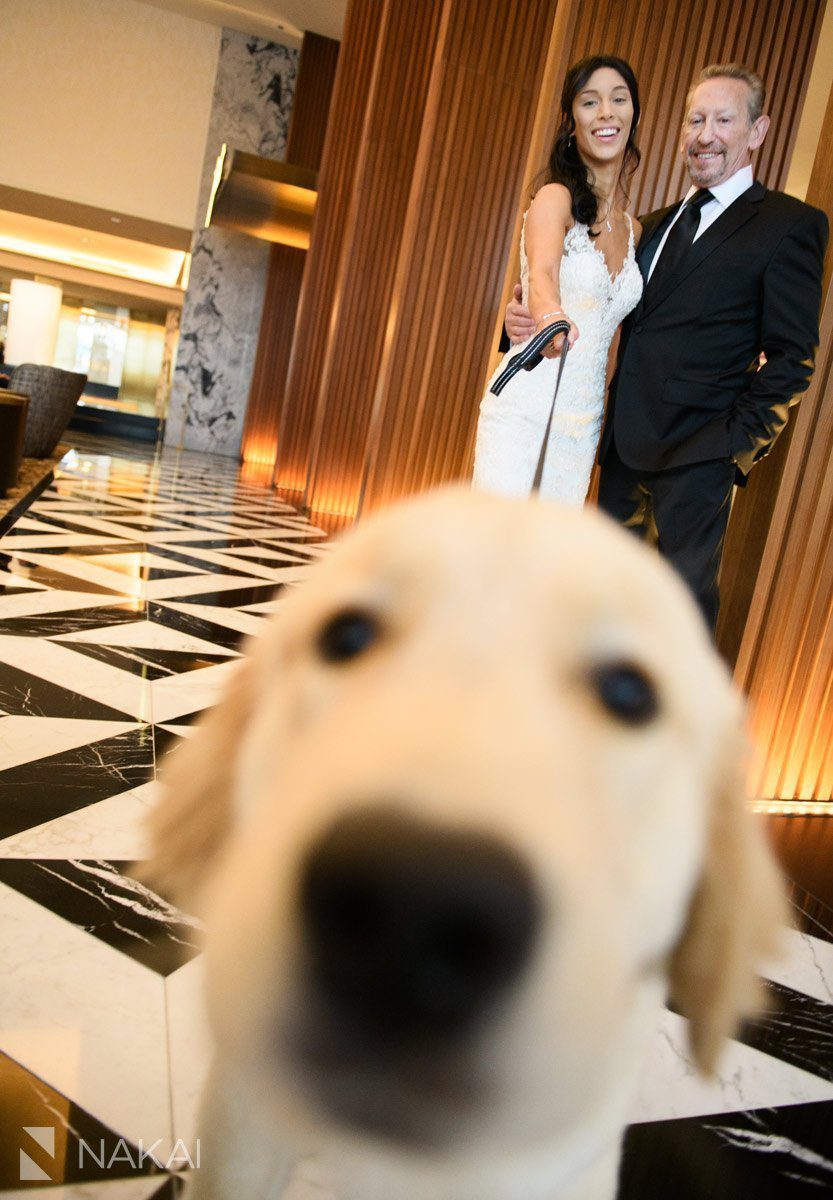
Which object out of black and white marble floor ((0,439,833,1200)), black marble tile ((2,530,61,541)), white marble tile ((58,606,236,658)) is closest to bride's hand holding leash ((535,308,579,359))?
black and white marble floor ((0,439,833,1200))

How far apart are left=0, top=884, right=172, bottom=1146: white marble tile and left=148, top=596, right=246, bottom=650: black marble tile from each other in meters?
1.67

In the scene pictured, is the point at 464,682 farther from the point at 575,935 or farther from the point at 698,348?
the point at 698,348

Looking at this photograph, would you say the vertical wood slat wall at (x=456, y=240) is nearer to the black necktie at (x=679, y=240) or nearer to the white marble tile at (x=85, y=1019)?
the black necktie at (x=679, y=240)

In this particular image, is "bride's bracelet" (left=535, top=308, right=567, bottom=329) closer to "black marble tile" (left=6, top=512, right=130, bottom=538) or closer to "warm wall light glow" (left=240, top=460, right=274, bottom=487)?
"black marble tile" (left=6, top=512, right=130, bottom=538)

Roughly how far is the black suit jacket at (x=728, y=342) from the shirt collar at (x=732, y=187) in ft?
0.10

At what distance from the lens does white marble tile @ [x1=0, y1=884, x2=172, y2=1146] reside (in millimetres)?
848

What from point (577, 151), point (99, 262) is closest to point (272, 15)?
point (99, 262)

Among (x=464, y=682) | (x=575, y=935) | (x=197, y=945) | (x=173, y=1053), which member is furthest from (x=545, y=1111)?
(x=197, y=945)

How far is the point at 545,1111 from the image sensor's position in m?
0.33

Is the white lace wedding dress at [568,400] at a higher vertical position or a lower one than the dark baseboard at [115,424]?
higher

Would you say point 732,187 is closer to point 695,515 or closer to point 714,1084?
point 695,515

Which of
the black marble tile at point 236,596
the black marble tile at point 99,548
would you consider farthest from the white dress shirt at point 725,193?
the black marble tile at point 99,548

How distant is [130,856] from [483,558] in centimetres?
110

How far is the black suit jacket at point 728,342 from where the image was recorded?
5.78 ft
